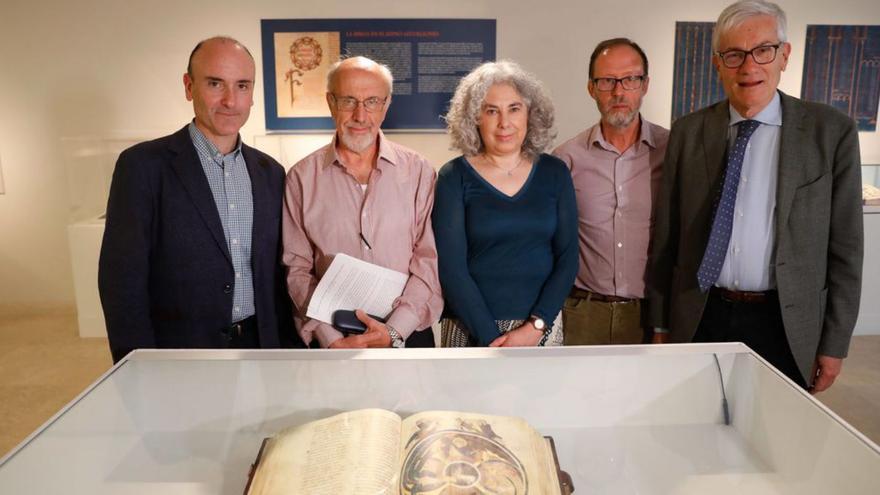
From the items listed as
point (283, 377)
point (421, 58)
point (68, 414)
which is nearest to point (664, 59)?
point (421, 58)

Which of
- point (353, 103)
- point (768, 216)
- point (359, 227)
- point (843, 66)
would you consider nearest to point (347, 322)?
point (359, 227)

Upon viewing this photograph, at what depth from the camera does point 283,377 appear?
1295 millimetres

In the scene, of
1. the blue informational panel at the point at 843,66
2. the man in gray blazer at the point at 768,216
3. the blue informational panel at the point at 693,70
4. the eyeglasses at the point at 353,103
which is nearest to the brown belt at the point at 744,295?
the man in gray blazer at the point at 768,216

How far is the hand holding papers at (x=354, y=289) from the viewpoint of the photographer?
1.96m

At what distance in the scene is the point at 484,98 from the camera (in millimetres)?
2174

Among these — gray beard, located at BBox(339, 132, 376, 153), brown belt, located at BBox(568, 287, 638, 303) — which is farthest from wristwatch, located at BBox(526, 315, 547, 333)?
gray beard, located at BBox(339, 132, 376, 153)

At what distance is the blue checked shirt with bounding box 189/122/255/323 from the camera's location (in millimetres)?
2076

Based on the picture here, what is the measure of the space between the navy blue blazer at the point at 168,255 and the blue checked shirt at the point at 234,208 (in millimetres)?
28

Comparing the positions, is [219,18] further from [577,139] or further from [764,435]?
[764,435]

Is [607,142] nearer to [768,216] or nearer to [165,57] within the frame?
Result: [768,216]

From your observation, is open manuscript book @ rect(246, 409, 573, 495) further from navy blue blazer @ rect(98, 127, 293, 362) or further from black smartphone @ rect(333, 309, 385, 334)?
navy blue blazer @ rect(98, 127, 293, 362)

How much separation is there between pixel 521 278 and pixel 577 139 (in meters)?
0.68

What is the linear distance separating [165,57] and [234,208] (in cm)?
325

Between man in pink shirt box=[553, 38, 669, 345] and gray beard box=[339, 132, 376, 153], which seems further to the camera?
man in pink shirt box=[553, 38, 669, 345]
